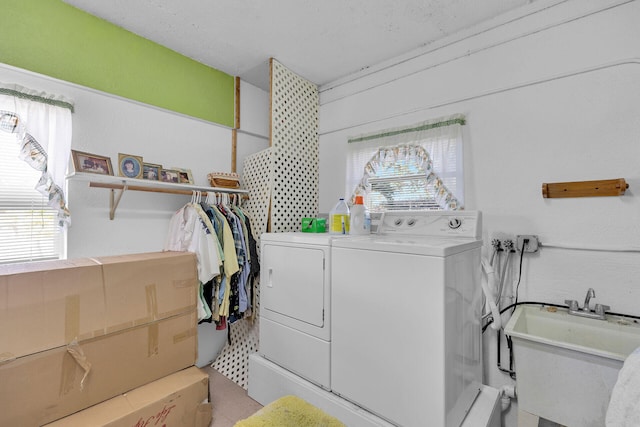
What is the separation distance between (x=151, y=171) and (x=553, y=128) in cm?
287

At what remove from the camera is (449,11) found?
1.90 metres

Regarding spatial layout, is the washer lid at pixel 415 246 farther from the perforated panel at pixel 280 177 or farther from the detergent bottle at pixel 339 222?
the perforated panel at pixel 280 177

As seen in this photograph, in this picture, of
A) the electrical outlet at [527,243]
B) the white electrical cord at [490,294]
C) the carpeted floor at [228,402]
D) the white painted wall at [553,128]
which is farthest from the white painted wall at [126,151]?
the electrical outlet at [527,243]

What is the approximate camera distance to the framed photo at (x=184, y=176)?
2369mm

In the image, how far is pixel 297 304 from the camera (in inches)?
76.4

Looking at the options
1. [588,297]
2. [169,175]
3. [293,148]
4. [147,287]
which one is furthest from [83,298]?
[588,297]

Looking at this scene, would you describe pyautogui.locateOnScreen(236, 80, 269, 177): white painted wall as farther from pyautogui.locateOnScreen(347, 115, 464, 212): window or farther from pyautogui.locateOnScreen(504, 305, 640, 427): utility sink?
pyautogui.locateOnScreen(504, 305, 640, 427): utility sink

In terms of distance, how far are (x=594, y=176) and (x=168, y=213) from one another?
3017 mm

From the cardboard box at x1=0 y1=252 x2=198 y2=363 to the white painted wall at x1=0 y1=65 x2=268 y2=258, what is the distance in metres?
0.41

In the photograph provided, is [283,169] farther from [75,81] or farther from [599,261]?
[599,261]

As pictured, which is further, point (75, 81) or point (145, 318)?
point (75, 81)

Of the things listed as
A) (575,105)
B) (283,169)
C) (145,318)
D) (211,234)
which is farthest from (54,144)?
(575,105)

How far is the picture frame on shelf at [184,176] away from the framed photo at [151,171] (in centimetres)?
16

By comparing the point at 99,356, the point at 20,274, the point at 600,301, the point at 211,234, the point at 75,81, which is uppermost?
the point at 75,81
